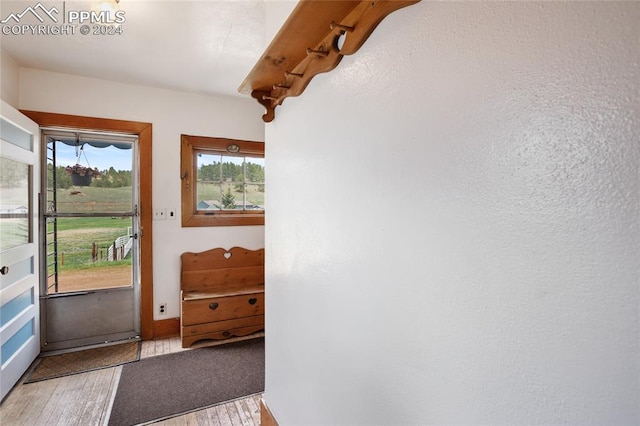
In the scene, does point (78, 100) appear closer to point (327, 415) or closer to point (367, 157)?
point (367, 157)

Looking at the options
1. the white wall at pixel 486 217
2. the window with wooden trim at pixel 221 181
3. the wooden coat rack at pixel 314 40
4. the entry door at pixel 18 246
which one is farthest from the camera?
the window with wooden trim at pixel 221 181

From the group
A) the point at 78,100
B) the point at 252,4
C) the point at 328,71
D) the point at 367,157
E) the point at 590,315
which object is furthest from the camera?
the point at 78,100

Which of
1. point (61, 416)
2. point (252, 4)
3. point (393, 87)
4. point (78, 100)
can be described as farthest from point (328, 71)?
point (78, 100)

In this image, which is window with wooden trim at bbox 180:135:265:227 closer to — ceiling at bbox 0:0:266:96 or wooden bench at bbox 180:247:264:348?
wooden bench at bbox 180:247:264:348

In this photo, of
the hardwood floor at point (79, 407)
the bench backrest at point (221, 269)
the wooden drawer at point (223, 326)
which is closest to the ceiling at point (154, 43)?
the bench backrest at point (221, 269)

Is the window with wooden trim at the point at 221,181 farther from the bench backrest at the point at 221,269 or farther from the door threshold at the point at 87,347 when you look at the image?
the door threshold at the point at 87,347

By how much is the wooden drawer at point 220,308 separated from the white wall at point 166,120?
0.36 meters

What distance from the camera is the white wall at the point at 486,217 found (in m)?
0.43

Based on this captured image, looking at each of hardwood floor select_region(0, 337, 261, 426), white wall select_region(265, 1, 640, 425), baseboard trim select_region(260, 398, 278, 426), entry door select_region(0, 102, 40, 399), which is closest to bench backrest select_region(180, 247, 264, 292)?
hardwood floor select_region(0, 337, 261, 426)

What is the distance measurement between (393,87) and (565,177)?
478 millimetres

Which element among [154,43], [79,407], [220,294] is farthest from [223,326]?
[154,43]

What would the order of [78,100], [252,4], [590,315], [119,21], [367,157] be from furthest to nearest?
1. [78,100]
2. [119,21]
3. [252,4]
4. [367,157]
5. [590,315]

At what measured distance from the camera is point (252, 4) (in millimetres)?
1736

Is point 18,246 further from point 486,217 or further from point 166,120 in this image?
point 486,217
